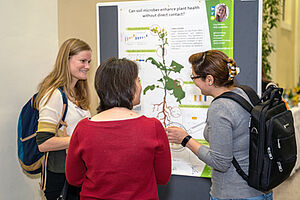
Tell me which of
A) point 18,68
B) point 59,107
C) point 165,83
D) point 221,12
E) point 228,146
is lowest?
point 228,146

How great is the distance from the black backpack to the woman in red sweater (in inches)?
16.4

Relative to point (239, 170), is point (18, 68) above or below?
above

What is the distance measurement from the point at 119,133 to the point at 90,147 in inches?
5.4

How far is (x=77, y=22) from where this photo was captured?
8.55ft

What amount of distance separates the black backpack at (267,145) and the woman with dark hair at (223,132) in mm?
39

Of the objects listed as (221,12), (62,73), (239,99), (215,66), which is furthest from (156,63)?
(239,99)

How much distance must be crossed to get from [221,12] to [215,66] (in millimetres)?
694

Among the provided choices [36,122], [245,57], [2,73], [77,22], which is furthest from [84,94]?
[245,57]

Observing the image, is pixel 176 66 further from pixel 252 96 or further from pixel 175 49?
pixel 252 96

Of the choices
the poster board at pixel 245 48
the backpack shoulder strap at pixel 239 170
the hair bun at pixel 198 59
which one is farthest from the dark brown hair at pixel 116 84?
the poster board at pixel 245 48

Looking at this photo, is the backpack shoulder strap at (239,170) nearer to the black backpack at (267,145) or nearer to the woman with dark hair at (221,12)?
the black backpack at (267,145)

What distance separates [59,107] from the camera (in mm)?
1917

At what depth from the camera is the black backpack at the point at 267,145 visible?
147 cm

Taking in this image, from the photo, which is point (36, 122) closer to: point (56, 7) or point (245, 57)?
point (56, 7)
